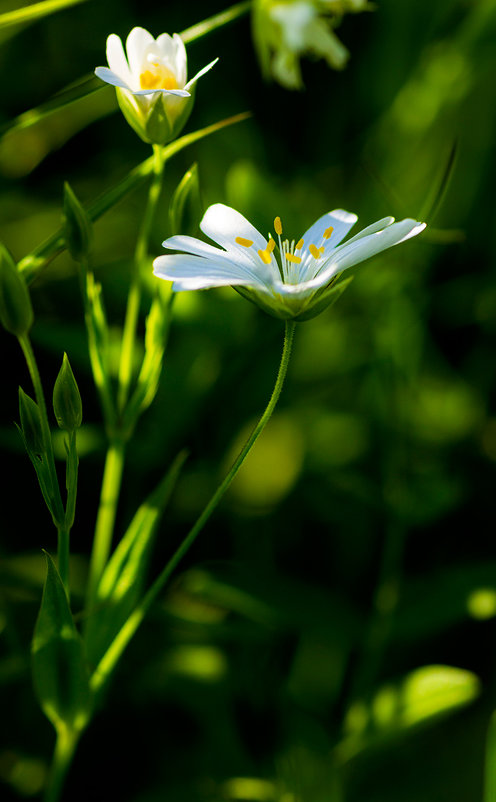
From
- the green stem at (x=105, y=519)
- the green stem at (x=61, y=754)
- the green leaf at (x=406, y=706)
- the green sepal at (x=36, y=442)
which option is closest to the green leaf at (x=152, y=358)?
the green stem at (x=105, y=519)

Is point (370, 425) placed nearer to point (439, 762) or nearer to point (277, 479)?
point (277, 479)

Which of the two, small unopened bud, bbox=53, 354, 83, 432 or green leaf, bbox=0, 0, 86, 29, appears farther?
green leaf, bbox=0, 0, 86, 29

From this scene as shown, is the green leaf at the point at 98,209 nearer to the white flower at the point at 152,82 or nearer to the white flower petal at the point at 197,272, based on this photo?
the white flower at the point at 152,82

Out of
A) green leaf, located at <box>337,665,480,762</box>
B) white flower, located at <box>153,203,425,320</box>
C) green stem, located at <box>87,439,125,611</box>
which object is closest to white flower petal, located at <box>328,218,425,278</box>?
white flower, located at <box>153,203,425,320</box>

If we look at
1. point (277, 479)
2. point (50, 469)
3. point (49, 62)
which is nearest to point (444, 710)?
point (277, 479)

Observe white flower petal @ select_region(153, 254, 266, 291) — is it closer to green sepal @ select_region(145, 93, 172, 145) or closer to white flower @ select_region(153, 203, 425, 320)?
white flower @ select_region(153, 203, 425, 320)

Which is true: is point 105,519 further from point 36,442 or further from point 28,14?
point 28,14
